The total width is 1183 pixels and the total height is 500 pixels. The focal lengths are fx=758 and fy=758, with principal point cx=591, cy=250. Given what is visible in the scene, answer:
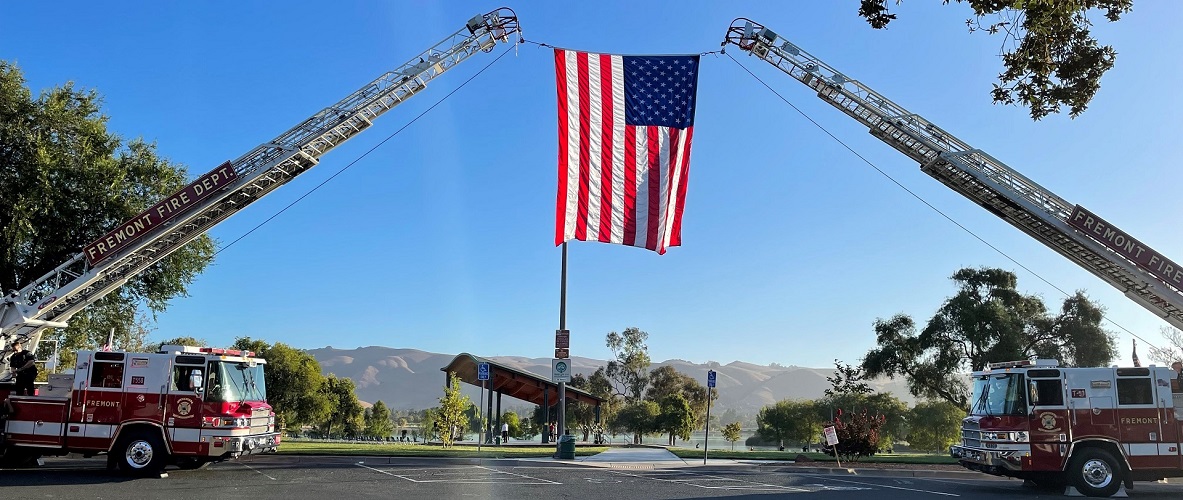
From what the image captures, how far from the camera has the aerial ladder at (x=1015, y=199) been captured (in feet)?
59.2

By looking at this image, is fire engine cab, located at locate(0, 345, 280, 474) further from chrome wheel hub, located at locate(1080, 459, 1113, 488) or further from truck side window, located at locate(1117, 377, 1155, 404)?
truck side window, located at locate(1117, 377, 1155, 404)

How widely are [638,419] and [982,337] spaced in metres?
28.8

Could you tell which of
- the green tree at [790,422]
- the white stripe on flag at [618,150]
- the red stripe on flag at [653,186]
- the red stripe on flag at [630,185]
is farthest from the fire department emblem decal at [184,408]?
the green tree at [790,422]

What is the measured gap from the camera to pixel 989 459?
54.5 ft

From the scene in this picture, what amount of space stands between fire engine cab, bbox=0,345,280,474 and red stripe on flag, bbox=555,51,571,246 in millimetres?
8926

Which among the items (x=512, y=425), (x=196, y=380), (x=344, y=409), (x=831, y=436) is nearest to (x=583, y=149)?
(x=831, y=436)

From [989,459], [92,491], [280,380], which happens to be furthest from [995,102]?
[280,380]

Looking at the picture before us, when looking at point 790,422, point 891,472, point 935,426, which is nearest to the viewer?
point 891,472

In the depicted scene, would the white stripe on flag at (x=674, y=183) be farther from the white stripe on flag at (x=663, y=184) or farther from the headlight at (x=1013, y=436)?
the headlight at (x=1013, y=436)

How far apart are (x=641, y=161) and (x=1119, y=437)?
13.1 metres

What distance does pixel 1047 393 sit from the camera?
16.6 meters

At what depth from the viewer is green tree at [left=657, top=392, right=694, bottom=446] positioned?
5503 centimetres

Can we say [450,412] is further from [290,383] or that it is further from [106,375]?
[290,383]

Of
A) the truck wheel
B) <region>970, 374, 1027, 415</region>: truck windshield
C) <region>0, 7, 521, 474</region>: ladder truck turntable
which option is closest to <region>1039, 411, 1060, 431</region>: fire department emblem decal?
<region>970, 374, 1027, 415</region>: truck windshield
